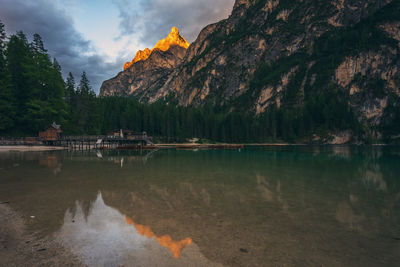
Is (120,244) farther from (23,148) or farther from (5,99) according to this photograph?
(5,99)

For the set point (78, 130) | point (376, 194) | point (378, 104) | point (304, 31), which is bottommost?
point (376, 194)

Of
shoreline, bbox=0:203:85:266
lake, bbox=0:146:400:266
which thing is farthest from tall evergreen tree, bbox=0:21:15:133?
shoreline, bbox=0:203:85:266

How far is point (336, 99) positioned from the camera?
139000 mm

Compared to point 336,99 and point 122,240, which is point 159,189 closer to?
point 122,240

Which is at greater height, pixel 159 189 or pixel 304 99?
pixel 304 99

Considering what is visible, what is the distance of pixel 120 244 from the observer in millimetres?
7699

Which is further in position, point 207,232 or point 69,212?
point 69,212

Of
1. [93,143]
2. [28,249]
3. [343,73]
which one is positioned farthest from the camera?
[343,73]

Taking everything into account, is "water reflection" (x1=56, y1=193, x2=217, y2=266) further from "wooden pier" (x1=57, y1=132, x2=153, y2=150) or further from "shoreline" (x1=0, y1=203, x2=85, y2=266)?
"wooden pier" (x1=57, y1=132, x2=153, y2=150)

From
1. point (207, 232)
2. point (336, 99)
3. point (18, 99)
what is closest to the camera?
point (207, 232)

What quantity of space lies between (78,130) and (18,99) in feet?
65.9

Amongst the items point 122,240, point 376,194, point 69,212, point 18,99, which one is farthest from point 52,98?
point 376,194

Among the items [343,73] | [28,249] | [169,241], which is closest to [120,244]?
[169,241]

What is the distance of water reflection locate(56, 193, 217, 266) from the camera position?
6.62 metres
